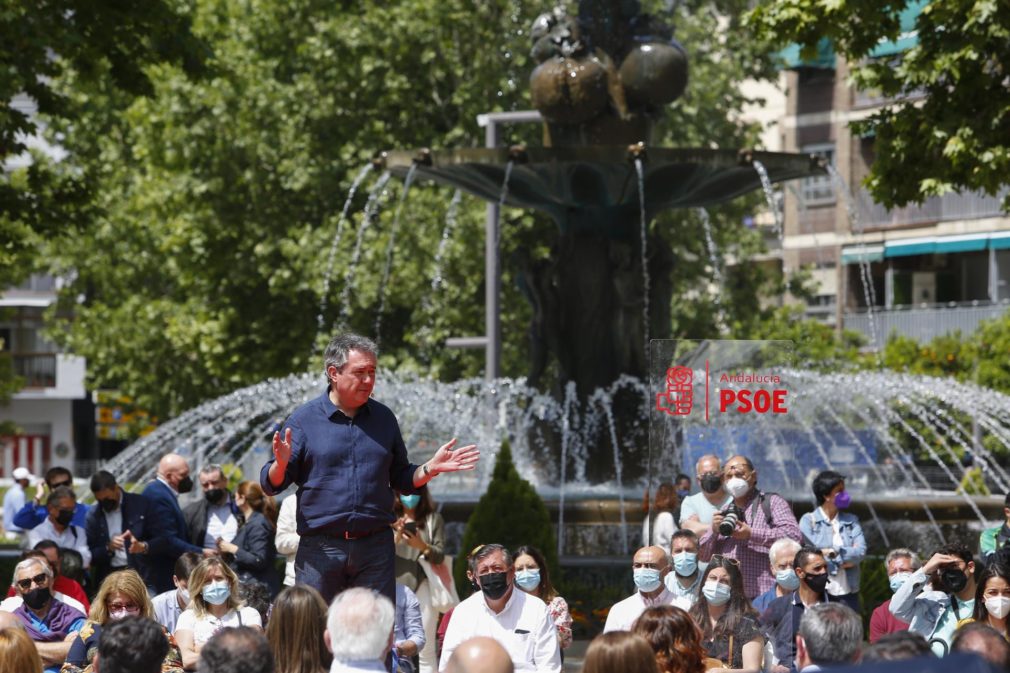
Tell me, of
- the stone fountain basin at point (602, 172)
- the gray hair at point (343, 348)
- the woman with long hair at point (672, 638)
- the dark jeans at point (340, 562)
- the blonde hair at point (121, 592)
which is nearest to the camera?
the woman with long hair at point (672, 638)

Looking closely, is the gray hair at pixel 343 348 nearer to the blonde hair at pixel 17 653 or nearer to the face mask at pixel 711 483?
the blonde hair at pixel 17 653

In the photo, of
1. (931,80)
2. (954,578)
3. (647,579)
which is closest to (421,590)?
(647,579)

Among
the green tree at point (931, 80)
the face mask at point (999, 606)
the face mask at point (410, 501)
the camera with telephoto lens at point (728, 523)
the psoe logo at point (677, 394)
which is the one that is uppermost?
the green tree at point (931, 80)

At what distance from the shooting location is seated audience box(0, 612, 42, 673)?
283 inches

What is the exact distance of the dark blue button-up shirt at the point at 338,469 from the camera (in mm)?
8281

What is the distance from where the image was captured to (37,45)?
696 inches

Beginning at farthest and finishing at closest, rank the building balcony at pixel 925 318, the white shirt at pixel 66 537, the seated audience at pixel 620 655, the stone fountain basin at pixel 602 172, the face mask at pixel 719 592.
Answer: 1. the building balcony at pixel 925 318
2. the stone fountain basin at pixel 602 172
3. the white shirt at pixel 66 537
4. the face mask at pixel 719 592
5. the seated audience at pixel 620 655

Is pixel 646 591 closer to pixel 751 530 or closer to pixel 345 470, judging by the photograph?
pixel 751 530

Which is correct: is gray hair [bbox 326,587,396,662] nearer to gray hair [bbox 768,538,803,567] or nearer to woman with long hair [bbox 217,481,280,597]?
gray hair [bbox 768,538,803,567]

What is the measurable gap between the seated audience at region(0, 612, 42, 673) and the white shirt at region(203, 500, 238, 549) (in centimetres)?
486

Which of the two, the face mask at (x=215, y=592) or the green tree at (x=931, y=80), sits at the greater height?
the green tree at (x=931, y=80)

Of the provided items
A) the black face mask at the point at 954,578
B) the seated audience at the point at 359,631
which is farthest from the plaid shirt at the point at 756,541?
the seated audience at the point at 359,631

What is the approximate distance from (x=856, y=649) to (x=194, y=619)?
11.8ft

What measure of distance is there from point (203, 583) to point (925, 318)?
4107 cm
